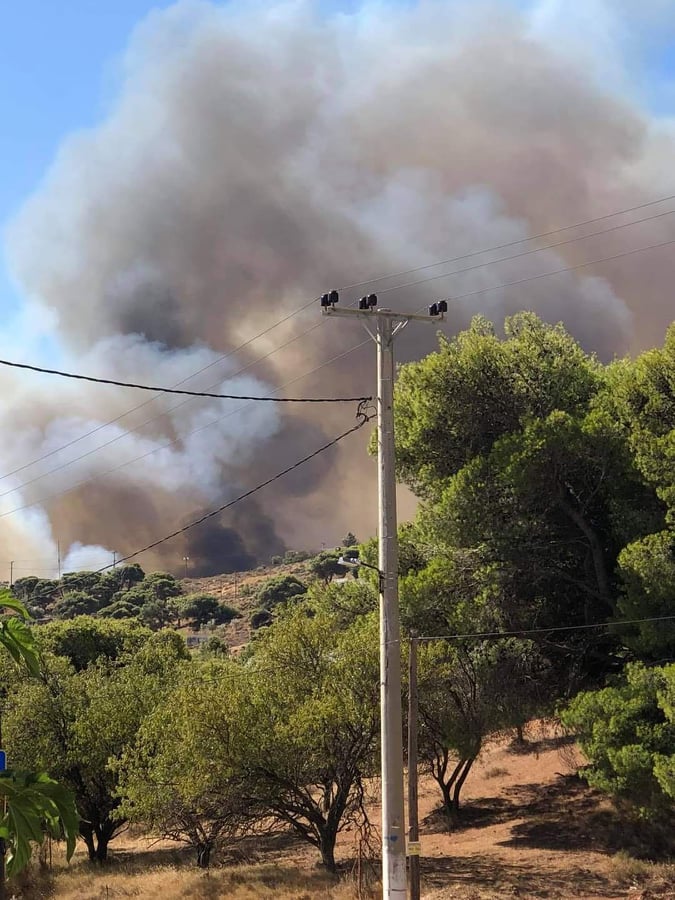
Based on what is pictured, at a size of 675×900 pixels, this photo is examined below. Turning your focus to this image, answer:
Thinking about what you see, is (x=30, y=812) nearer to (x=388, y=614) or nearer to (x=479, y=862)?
(x=388, y=614)

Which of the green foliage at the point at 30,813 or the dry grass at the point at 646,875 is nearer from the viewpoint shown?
the green foliage at the point at 30,813

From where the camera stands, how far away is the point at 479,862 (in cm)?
2512

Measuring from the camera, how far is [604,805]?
97.7 ft

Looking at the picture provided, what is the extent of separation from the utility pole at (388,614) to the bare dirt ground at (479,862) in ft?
26.7

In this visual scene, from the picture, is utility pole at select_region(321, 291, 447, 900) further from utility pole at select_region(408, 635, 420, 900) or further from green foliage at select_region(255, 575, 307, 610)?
green foliage at select_region(255, 575, 307, 610)

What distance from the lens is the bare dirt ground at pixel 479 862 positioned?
21562 millimetres

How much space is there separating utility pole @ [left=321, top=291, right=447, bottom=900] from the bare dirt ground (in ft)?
26.7

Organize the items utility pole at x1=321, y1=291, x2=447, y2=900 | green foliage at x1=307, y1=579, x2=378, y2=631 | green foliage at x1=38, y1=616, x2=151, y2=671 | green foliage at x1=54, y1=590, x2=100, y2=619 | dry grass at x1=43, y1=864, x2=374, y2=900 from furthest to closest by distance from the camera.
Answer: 1. green foliage at x1=54, y1=590, x2=100, y2=619
2. green foliage at x1=38, y1=616, x2=151, y2=671
3. green foliage at x1=307, y1=579, x2=378, y2=631
4. dry grass at x1=43, y1=864, x2=374, y2=900
5. utility pole at x1=321, y1=291, x2=447, y2=900

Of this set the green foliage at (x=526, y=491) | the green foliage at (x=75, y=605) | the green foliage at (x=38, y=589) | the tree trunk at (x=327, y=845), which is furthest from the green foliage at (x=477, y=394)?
the green foliage at (x=38, y=589)

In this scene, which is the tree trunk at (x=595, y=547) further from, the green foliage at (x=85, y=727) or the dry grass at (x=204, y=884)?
the green foliage at (x=85, y=727)

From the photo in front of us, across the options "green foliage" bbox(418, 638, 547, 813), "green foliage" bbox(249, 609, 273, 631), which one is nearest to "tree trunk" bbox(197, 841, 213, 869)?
"green foliage" bbox(418, 638, 547, 813)

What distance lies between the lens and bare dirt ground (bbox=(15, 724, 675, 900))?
70.7 ft

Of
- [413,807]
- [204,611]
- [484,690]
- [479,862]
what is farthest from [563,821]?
[204,611]

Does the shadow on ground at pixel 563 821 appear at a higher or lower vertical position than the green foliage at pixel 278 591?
lower
